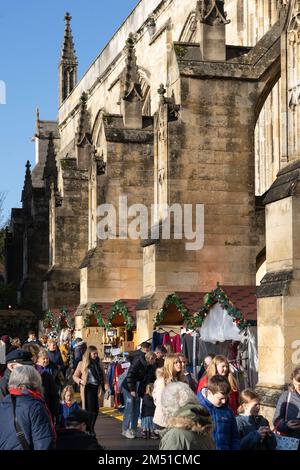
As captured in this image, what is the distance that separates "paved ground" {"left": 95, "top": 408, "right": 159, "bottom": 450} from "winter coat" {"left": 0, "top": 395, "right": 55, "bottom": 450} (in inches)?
258

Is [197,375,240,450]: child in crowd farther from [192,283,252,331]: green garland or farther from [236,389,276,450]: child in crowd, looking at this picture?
[192,283,252,331]: green garland

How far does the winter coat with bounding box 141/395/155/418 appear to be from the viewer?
15094mm

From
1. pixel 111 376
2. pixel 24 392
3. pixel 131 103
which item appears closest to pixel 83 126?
pixel 131 103

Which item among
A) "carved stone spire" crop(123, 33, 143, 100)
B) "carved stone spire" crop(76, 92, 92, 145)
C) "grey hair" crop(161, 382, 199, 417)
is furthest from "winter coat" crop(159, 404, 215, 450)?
"carved stone spire" crop(76, 92, 92, 145)

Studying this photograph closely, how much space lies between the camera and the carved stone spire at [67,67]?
53562mm

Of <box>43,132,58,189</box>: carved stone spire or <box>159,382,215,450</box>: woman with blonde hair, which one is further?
<box>43,132,58,189</box>: carved stone spire

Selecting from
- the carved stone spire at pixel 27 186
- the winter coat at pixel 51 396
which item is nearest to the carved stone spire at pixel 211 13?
the winter coat at pixel 51 396

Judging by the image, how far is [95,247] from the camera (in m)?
27.2

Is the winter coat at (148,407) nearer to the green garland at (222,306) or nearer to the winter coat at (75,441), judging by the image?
the green garland at (222,306)

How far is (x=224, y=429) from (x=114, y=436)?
7.94 m

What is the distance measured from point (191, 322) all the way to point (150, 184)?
9289mm

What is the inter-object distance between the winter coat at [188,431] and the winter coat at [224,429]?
42.7 inches

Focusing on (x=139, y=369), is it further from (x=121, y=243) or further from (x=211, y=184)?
(x=121, y=243)
